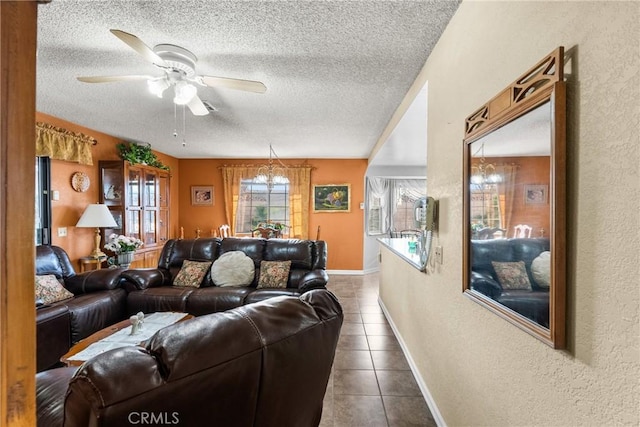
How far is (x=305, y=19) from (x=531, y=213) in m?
1.58

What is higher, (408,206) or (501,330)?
(408,206)

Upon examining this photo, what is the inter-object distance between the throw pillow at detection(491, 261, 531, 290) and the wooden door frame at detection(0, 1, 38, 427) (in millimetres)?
1283

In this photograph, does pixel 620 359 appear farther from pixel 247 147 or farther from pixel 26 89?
pixel 247 147

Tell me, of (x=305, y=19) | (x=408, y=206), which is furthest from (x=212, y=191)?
(x=305, y=19)

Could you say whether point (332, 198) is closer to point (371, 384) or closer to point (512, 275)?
point (371, 384)

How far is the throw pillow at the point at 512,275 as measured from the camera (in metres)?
A: 1.01

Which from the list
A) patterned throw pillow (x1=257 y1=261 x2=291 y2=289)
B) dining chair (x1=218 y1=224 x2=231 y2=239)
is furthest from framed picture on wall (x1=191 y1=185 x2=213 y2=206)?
patterned throw pillow (x1=257 y1=261 x2=291 y2=289)

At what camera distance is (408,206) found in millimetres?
6785

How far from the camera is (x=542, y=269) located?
91 centimetres

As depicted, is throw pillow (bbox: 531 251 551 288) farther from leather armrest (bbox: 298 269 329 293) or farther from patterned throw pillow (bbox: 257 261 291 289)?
patterned throw pillow (bbox: 257 261 291 289)

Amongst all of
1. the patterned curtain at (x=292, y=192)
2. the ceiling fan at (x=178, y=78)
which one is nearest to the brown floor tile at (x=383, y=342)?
the ceiling fan at (x=178, y=78)

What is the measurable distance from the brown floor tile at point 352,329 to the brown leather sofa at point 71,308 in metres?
2.41

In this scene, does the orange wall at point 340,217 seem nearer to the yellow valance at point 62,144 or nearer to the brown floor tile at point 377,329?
the yellow valance at point 62,144

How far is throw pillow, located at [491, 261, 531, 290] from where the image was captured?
1.01 metres
